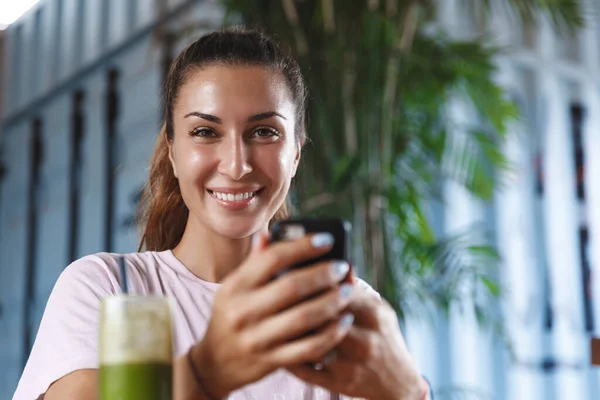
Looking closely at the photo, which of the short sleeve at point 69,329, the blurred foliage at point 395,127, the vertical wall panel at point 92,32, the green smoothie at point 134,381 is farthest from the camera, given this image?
the vertical wall panel at point 92,32

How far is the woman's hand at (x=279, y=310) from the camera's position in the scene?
641mm

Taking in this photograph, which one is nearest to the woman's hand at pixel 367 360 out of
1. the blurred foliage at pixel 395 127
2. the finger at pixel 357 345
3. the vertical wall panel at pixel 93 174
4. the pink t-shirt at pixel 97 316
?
the finger at pixel 357 345

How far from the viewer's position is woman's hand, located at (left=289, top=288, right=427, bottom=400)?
72 centimetres

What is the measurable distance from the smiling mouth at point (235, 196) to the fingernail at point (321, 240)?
1.42 ft

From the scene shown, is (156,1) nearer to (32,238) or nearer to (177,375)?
(32,238)

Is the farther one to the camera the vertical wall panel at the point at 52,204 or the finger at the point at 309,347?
the vertical wall panel at the point at 52,204

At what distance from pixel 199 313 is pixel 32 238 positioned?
16.5ft

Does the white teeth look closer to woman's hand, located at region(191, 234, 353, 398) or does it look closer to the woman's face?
the woman's face

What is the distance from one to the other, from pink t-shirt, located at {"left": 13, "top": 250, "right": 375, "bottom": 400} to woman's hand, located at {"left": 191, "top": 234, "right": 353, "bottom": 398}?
0.32 metres

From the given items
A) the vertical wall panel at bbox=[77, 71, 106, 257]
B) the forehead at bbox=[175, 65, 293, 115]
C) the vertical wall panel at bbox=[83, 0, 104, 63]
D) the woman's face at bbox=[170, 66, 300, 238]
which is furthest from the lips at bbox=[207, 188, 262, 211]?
the vertical wall panel at bbox=[83, 0, 104, 63]

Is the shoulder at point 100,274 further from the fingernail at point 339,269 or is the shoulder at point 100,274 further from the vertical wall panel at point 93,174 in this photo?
the vertical wall panel at point 93,174

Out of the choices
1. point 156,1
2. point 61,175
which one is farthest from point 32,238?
point 156,1

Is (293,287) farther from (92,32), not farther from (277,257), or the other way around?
(92,32)

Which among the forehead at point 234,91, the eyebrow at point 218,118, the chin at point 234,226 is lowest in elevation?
the chin at point 234,226
